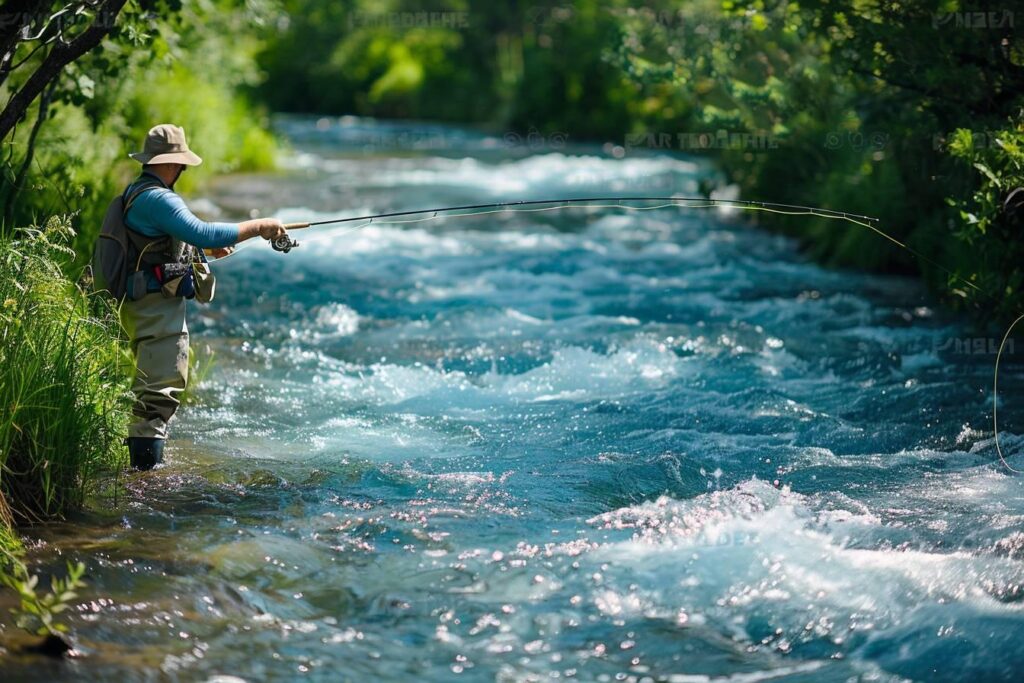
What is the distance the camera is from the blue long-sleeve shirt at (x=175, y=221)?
5.85 m

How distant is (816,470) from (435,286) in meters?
5.96

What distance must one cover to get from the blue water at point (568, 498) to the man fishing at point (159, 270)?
0.34m

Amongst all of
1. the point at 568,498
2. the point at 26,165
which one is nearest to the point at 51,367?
the point at 26,165

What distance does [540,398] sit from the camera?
8047 millimetres

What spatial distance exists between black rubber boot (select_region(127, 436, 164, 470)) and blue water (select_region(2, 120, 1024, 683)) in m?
0.10

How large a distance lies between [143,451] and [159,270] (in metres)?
0.91

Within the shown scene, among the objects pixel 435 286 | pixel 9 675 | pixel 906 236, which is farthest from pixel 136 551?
pixel 906 236

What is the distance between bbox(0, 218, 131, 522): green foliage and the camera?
5172mm

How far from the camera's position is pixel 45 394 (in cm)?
525

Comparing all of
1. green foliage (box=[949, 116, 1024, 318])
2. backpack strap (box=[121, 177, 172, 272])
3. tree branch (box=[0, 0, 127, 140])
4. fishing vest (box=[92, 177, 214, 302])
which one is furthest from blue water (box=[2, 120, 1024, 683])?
tree branch (box=[0, 0, 127, 140])

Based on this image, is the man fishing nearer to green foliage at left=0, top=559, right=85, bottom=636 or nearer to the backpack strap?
the backpack strap

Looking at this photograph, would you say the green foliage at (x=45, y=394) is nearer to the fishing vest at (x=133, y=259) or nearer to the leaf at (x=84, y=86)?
the fishing vest at (x=133, y=259)

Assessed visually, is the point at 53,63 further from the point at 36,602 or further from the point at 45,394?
the point at 36,602

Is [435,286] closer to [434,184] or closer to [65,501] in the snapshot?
[65,501]
